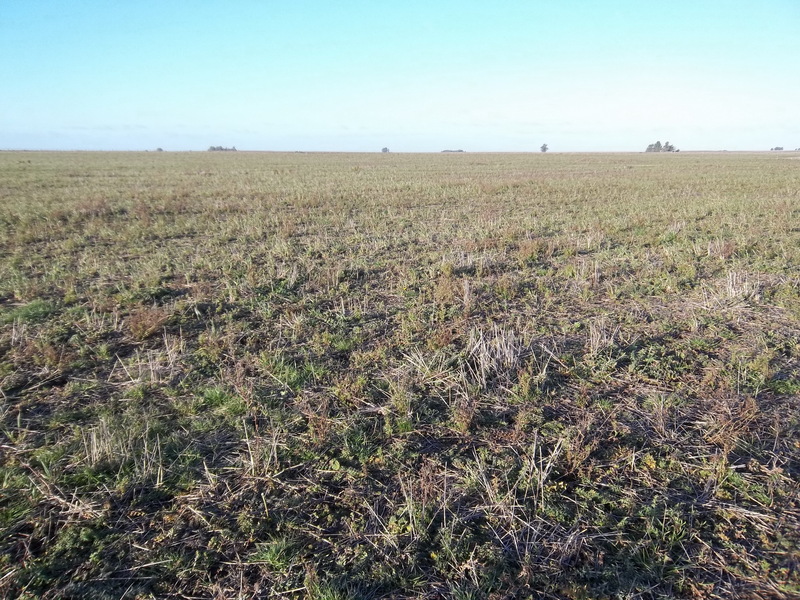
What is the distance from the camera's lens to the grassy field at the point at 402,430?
263cm

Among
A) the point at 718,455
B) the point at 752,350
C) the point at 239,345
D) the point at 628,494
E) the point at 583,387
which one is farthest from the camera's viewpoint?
the point at 239,345

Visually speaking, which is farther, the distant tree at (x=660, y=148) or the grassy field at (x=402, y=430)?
the distant tree at (x=660, y=148)

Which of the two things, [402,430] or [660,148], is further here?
[660,148]

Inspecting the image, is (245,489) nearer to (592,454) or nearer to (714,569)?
(592,454)

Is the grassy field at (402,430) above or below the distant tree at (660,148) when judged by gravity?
below

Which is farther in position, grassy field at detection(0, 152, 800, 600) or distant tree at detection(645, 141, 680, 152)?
distant tree at detection(645, 141, 680, 152)

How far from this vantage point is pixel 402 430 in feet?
12.4

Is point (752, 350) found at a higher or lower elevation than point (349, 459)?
higher

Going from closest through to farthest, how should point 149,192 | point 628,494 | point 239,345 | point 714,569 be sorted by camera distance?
1. point 714,569
2. point 628,494
3. point 239,345
4. point 149,192

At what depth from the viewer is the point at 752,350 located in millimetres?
4977

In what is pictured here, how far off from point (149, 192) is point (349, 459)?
21071 millimetres

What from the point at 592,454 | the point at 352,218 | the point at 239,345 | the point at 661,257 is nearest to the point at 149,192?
the point at 352,218

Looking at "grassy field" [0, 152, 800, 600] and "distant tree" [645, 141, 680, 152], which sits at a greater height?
"distant tree" [645, 141, 680, 152]

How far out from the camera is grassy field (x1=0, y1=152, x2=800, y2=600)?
8.64 ft
